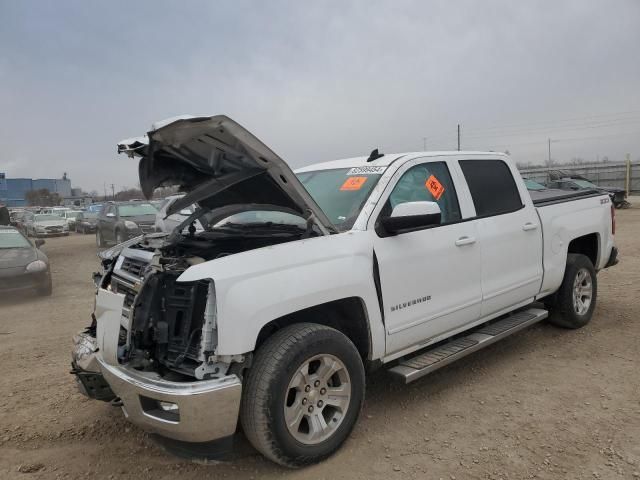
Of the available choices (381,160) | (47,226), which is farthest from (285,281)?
(47,226)

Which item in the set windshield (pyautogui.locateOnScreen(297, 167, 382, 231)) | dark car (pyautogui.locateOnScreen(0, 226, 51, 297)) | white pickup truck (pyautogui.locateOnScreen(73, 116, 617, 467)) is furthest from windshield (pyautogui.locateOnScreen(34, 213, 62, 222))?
windshield (pyautogui.locateOnScreen(297, 167, 382, 231))

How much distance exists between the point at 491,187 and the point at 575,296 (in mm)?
1840

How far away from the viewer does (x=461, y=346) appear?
391 centimetres

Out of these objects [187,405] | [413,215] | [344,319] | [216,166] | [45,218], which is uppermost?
[216,166]

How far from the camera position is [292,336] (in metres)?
2.90

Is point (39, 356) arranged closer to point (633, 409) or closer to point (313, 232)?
point (313, 232)

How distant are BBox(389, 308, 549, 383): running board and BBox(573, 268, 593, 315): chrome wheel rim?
26.9 inches

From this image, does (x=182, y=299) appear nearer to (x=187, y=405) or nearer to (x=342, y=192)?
(x=187, y=405)

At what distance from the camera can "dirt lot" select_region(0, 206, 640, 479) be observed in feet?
9.87

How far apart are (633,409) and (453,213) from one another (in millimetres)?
1914

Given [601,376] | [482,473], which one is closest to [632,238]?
[601,376]

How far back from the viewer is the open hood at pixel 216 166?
9.02 ft

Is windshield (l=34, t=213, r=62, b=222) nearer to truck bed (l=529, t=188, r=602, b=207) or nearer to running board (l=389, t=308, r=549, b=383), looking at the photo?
truck bed (l=529, t=188, r=602, b=207)

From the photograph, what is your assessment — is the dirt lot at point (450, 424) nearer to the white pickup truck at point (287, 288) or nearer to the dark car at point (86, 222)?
the white pickup truck at point (287, 288)
